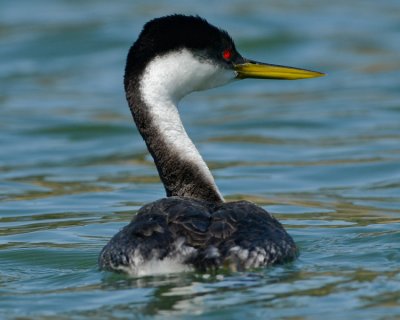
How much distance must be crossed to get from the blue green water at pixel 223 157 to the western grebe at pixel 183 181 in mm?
135

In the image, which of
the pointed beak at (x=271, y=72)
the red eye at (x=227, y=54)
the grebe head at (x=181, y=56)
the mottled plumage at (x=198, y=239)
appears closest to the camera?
the mottled plumage at (x=198, y=239)

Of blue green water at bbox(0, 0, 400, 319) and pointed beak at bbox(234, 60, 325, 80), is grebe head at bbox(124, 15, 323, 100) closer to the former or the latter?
pointed beak at bbox(234, 60, 325, 80)

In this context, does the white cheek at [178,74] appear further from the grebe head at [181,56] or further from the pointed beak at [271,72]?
the pointed beak at [271,72]

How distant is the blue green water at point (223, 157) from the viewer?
725 cm

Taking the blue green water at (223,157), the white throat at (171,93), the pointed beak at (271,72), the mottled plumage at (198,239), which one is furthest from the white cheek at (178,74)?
the blue green water at (223,157)

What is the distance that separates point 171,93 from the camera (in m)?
9.03

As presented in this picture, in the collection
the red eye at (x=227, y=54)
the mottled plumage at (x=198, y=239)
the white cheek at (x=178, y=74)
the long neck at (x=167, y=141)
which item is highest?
the red eye at (x=227, y=54)

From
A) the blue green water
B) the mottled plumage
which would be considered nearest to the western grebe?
the mottled plumage

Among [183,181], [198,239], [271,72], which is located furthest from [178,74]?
[198,239]

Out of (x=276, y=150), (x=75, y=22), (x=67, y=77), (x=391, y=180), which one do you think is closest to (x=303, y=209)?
(x=391, y=180)

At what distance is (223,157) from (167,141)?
5.28 meters

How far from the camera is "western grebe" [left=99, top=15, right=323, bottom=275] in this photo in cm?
741

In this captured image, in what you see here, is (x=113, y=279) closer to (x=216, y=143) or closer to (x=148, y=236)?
(x=148, y=236)

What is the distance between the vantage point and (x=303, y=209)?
11.3 metres
